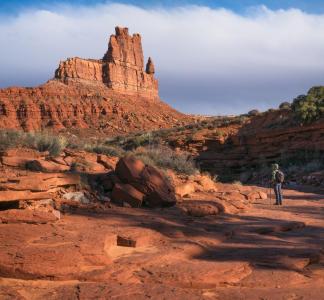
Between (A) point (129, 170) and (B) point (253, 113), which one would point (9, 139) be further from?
(B) point (253, 113)

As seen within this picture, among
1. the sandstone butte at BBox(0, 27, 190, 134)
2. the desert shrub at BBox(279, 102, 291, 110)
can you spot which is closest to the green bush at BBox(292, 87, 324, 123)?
the desert shrub at BBox(279, 102, 291, 110)

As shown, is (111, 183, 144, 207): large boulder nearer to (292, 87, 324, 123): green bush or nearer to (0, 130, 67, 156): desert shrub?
(0, 130, 67, 156): desert shrub

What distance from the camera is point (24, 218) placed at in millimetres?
7617

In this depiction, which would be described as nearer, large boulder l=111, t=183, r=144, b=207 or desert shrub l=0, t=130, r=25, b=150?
large boulder l=111, t=183, r=144, b=207

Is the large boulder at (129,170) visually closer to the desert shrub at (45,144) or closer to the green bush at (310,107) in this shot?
the desert shrub at (45,144)

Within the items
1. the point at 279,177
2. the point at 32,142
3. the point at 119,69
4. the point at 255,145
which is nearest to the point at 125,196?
the point at 32,142

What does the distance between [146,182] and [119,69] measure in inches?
3104

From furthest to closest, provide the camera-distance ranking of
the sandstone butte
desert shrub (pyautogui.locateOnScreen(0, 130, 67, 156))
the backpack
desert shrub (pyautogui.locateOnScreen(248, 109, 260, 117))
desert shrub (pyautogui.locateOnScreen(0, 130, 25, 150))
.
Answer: the sandstone butte → desert shrub (pyautogui.locateOnScreen(248, 109, 260, 117)) → the backpack → desert shrub (pyautogui.locateOnScreen(0, 130, 67, 156)) → desert shrub (pyautogui.locateOnScreen(0, 130, 25, 150))

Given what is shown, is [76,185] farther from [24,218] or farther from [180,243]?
[180,243]

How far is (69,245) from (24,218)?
5.13ft

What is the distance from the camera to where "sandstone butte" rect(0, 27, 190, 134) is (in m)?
63.0

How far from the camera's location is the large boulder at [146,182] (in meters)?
10.4

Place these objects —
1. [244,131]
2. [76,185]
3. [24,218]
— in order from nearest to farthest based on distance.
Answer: [24,218]
[76,185]
[244,131]

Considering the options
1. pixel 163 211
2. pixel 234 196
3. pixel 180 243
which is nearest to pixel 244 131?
pixel 234 196
